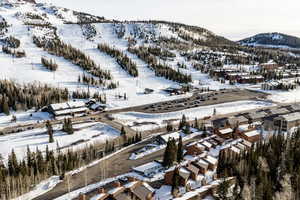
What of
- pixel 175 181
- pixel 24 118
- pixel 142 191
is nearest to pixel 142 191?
pixel 142 191

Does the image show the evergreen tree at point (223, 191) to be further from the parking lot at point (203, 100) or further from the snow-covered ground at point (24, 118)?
the snow-covered ground at point (24, 118)

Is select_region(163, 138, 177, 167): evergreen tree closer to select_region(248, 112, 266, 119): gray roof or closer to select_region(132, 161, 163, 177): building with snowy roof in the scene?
select_region(132, 161, 163, 177): building with snowy roof

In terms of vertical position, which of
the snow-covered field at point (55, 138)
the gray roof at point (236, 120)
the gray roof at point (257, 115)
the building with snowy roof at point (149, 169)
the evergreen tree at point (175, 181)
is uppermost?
the gray roof at point (257, 115)

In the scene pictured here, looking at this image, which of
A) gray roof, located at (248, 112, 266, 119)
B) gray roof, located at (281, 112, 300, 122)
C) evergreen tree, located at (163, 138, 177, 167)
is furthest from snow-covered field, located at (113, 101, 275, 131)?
evergreen tree, located at (163, 138, 177, 167)

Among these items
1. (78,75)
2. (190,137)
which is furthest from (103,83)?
(190,137)

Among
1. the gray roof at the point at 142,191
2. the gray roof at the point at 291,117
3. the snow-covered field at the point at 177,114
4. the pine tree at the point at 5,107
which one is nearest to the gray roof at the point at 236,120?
the gray roof at the point at 291,117

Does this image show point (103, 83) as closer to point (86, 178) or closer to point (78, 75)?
point (78, 75)

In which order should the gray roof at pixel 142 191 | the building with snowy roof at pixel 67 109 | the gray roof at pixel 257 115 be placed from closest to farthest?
the gray roof at pixel 142 191
the gray roof at pixel 257 115
the building with snowy roof at pixel 67 109
